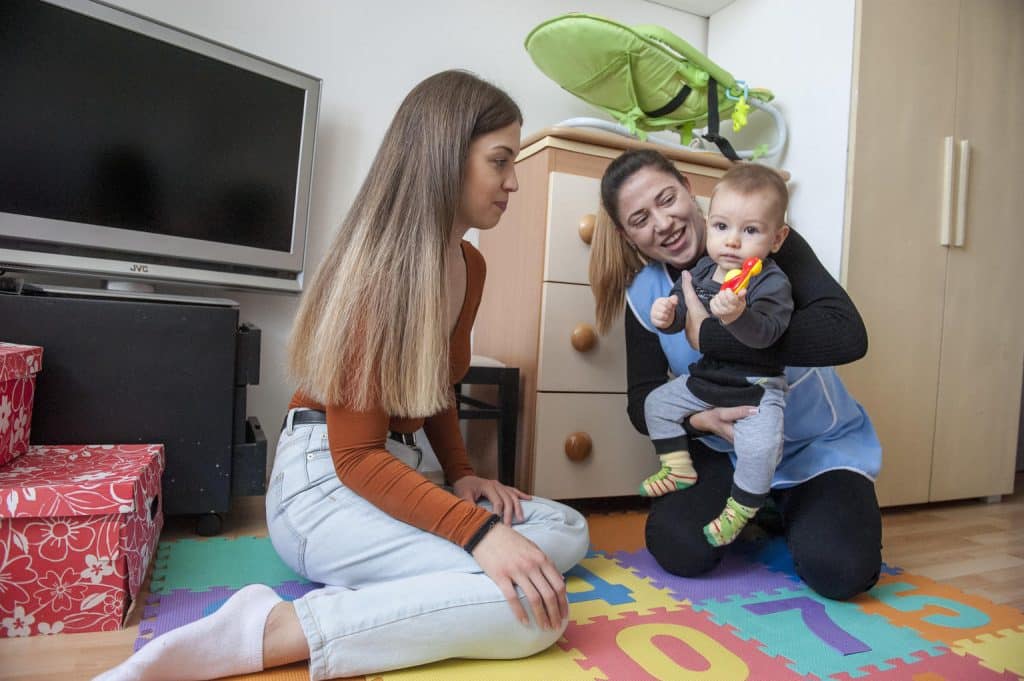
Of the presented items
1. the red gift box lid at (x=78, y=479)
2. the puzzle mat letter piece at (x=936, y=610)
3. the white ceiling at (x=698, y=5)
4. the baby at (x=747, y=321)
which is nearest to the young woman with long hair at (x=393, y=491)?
the red gift box lid at (x=78, y=479)

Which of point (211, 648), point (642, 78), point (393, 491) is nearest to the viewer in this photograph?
point (211, 648)

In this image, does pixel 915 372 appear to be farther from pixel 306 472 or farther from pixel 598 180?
pixel 306 472

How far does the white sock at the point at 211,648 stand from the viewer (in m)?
0.71

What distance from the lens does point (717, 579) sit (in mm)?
1227

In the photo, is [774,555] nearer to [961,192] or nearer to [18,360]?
[961,192]

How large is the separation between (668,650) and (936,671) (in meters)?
0.36

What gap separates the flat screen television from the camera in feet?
4.19

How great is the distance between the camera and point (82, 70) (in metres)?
1.32

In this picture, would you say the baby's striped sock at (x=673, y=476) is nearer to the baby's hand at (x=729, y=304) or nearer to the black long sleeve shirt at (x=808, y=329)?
the black long sleeve shirt at (x=808, y=329)

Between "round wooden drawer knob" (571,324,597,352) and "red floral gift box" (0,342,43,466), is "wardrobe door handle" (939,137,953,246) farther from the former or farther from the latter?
"red floral gift box" (0,342,43,466)

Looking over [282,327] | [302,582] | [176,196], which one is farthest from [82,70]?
[302,582]

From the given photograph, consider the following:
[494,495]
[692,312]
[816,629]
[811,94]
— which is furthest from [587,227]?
[816,629]

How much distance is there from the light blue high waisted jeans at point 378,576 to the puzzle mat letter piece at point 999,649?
0.58 metres

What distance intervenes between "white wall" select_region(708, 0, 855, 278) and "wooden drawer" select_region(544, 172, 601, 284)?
647 mm
